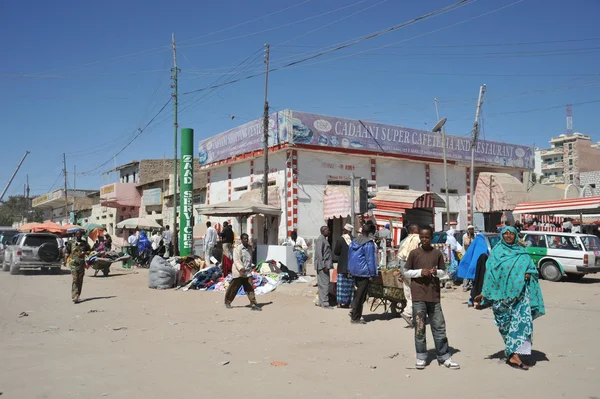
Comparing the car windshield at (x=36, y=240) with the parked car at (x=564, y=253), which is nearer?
the parked car at (x=564, y=253)

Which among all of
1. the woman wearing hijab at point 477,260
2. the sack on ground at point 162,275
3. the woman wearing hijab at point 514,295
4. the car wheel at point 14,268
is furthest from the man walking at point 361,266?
the car wheel at point 14,268

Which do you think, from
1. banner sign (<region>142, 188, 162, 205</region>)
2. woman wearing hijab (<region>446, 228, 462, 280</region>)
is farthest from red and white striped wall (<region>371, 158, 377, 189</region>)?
banner sign (<region>142, 188, 162, 205</region>)

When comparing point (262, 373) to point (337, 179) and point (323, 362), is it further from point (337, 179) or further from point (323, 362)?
point (337, 179)

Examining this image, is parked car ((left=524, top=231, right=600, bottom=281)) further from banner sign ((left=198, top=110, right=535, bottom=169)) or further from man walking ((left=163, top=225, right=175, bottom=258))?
man walking ((left=163, top=225, right=175, bottom=258))

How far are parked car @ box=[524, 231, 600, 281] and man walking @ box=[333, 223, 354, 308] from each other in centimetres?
746

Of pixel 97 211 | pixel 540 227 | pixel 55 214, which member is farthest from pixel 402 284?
pixel 55 214

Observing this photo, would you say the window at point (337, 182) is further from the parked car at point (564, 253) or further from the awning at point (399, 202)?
the parked car at point (564, 253)

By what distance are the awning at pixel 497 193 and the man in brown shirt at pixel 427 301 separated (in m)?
24.3

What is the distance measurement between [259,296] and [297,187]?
1130 cm

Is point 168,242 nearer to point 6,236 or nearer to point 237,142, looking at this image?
point 237,142

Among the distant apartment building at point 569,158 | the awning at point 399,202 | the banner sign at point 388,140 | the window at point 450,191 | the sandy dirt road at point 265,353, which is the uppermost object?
the distant apartment building at point 569,158

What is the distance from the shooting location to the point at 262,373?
5.95 meters

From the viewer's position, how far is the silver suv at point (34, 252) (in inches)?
792

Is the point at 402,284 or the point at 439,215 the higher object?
the point at 439,215
